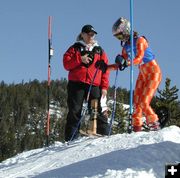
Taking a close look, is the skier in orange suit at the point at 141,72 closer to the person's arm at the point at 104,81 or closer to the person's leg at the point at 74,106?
the person's arm at the point at 104,81

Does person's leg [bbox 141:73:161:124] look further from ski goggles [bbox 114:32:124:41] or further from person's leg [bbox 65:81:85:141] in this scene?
person's leg [bbox 65:81:85:141]

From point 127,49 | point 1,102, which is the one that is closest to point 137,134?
point 127,49

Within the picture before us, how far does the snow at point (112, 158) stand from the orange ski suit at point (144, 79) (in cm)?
105

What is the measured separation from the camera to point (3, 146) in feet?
343

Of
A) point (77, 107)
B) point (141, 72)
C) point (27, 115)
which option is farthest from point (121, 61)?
point (27, 115)

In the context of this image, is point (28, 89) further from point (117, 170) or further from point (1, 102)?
point (117, 170)

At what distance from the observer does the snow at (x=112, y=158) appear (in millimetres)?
5098

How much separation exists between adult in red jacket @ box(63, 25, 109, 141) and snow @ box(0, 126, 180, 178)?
4.05ft

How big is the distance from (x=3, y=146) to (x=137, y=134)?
9985 centimetres

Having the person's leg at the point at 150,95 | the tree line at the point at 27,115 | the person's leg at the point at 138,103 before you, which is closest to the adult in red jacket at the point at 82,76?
the person's leg at the point at 138,103

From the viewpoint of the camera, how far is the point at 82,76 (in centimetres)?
877

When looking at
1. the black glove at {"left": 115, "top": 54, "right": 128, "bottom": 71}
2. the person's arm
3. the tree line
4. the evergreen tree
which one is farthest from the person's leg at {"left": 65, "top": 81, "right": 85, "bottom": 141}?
the tree line

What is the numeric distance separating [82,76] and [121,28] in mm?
1133

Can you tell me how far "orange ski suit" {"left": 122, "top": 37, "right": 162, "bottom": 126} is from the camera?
8.15 metres
